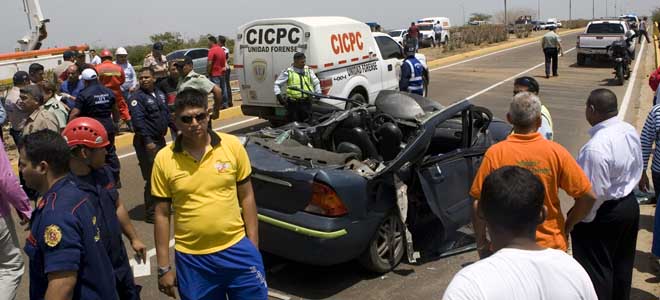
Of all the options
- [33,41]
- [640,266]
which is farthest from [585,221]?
[33,41]

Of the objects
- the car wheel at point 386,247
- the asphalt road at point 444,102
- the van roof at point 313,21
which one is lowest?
the asphalt road at point 444,102

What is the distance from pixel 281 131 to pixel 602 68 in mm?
21451

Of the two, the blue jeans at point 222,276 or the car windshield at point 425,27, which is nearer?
the blue jeans at point 222,276

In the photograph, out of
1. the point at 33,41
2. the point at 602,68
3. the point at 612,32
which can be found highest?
the point at 33,41

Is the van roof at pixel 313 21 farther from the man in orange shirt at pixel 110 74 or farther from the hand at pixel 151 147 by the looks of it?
the hand at pixel 151 147

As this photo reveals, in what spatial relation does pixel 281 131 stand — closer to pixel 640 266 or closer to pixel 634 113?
pixel 640 266

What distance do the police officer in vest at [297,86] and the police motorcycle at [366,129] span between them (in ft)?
9.12

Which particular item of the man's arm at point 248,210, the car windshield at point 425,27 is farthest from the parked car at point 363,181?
the car windshield at point 425,27

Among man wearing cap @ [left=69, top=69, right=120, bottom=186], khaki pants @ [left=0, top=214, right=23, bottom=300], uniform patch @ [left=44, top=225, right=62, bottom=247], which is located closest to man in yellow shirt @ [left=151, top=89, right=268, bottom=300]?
uniform patch @ [left=44, top=225, right=62, bottom=247]

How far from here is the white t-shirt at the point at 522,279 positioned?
174cm

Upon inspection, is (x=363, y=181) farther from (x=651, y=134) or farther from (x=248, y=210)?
(x=651, y=134)

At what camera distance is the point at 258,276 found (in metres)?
3.24

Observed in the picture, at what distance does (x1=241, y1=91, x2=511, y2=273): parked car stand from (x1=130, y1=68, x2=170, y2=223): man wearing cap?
149cm

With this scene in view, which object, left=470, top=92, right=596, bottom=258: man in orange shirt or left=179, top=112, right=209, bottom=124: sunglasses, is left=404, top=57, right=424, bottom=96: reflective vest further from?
left=179, top=112, right=209, bottom=124: sunglasses
